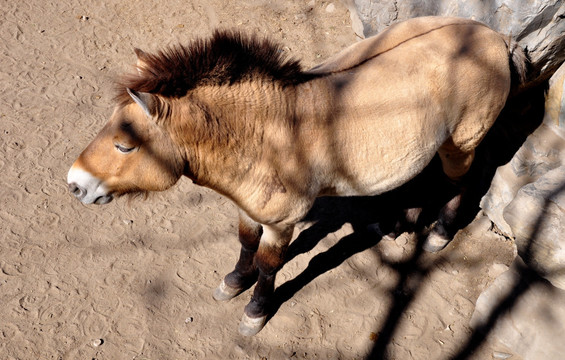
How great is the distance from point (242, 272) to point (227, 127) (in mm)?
1630

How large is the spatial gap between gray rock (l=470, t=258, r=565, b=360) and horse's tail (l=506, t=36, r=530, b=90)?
59.9 inches

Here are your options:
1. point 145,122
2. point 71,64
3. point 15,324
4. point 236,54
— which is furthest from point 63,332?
point 71,64

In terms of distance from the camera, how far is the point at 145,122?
2631 mm

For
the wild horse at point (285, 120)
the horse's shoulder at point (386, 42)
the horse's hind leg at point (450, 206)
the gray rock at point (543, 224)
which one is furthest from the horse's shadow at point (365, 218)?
the horse's shoulder at point (386, 42)

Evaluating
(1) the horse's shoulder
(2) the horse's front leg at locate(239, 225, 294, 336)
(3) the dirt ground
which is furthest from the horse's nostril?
(1) the horse's shoulder

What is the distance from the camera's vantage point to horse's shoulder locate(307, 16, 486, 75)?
133 inches

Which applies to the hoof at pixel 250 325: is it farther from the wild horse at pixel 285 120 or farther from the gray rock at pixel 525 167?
the gray rock at pixel 525 167

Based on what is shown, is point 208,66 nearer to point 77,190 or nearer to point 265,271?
point 77,190

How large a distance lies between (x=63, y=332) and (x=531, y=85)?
→ 4.38 metres

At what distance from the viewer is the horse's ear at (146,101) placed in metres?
2.45

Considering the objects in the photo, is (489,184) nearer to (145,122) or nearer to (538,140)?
(538,140)

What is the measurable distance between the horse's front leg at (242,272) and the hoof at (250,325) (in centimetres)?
27

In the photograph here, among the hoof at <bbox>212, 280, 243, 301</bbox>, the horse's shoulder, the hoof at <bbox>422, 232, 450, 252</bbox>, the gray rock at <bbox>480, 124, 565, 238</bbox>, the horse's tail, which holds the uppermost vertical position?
the horse's shoulder

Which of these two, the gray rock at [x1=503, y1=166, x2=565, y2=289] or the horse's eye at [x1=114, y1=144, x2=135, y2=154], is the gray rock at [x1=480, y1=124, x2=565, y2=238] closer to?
the gray rock at [x1=503, y1=166, x2=565, y2=289]
